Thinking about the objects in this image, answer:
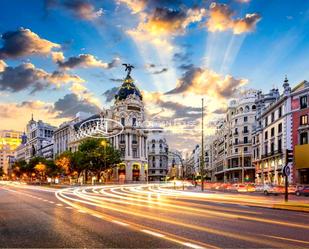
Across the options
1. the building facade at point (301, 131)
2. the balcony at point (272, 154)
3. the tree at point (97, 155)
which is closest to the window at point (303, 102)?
the building facade at point (301, 131)

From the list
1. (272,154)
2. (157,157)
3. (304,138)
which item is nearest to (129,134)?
(157,157)

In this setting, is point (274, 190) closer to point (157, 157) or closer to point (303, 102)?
point (303, 102)

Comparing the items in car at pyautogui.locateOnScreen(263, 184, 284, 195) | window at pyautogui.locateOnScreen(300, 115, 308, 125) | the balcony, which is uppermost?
window at pyautogui.locateOnScreen(300, 115, 308, 125)

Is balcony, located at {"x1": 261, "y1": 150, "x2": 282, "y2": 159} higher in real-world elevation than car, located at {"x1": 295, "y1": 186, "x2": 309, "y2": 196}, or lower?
higher

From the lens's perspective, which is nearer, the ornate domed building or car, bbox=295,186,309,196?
car, bbox=295,186,309,196

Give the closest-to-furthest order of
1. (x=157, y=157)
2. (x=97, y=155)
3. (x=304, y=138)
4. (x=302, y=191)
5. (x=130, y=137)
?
1. (x=302, y=191)
2. (x=304, y=138)
3. (x=97, y=155)
4. (x=130, y=137)
5. (x=157, y=157)

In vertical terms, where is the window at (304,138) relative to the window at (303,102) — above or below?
below

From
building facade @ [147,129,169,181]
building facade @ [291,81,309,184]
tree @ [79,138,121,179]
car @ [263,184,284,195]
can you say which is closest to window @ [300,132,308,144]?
building facade @ [291,81,309,184]

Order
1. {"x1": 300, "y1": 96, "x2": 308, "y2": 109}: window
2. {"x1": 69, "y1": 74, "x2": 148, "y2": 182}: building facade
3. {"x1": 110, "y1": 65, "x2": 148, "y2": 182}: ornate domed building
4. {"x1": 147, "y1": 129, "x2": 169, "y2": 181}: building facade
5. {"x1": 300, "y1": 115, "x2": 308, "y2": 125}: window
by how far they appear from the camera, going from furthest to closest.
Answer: {"x1": 147, "y1": 129, "x2": 169, "y2": 181}: building facade, {"x1": 69, "y1": 74, "x2": 148, "y2": 182}: building facade, {"x1": 110, "y1": 65, "x2": 148, "y2": 182}: ornate domed building, {"x1": 300, "y1": 96, "x2": 308, "y2": 109}: window, {"x1": 300, "y1": 115, "x2": 308, "y2": 125}: window

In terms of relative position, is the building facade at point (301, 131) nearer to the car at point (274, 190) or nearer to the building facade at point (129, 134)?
the car at point (274, 190)

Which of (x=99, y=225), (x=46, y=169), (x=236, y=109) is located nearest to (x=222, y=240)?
(x=99, y=225)

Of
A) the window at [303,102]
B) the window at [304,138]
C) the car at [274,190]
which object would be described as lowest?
the car at [274,190]

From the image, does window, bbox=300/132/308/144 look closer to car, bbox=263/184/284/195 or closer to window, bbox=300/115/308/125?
window, bbox=300/115/308/125

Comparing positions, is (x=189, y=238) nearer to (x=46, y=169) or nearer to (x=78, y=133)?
(x=46, y=169)
